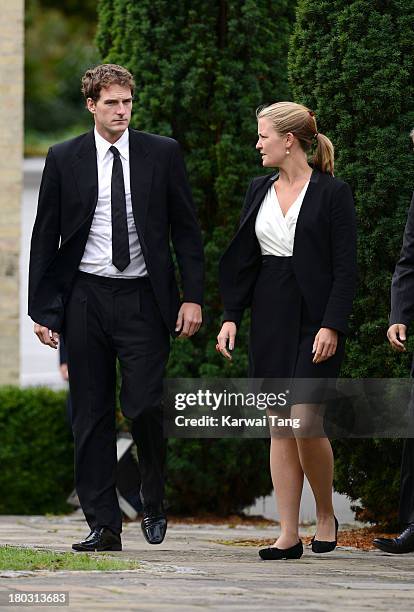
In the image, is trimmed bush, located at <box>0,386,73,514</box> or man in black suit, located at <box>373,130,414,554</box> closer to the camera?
man in black suit, located at <box>373,130,414,554</box>

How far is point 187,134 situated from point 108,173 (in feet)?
8.41

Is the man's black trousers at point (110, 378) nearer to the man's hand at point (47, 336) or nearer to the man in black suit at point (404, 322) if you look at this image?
the man's hand at point (47, 336)

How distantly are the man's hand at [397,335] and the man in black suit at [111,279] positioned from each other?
80 cm

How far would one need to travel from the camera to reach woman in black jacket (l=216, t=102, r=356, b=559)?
18.8 ft

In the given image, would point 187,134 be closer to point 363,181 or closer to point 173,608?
point 363,181

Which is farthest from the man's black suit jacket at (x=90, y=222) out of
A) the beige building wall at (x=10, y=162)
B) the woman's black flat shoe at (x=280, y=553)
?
the beige building wall at (x=10, y=162)

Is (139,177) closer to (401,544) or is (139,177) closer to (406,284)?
(406,284)

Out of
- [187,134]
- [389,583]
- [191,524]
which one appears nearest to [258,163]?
[187,134]

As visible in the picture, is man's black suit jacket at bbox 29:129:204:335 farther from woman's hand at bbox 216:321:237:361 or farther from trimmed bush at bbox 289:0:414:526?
trimmed bush at bbox 289:0:414:526

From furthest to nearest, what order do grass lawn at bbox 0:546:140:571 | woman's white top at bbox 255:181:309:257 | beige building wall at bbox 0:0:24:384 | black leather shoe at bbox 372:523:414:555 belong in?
beige building wall at bbox 0:0:24:384
black leather shoe at bbox 372:523:414:555
woman's white top at bbox 255:181:309:257
grass lawn at bbox 0:546:140:571

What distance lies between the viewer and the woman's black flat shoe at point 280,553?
5723 mm

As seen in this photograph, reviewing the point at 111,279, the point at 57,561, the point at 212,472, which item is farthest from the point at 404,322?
the point at 212,472

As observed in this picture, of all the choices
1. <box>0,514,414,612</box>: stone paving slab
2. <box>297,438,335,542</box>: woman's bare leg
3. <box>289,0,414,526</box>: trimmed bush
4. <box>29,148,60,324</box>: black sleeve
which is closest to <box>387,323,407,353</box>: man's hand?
<box>297,438,335,542</box>: woman's bare leg

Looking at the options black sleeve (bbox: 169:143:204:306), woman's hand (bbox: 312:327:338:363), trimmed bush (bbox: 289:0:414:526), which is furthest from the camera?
trimmed bush (bbox: 289:0:414:526)
